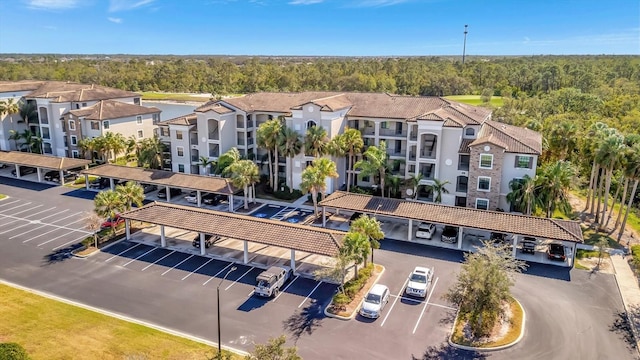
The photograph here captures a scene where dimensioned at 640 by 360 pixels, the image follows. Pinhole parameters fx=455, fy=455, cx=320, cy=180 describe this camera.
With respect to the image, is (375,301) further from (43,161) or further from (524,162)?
(43,161)

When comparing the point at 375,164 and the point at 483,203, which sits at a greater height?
the point at 375,164

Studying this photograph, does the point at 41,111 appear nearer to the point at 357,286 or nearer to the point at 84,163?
the point at 84,163

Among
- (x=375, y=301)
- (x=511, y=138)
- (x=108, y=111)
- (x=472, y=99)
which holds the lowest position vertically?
(x=375, y=301)

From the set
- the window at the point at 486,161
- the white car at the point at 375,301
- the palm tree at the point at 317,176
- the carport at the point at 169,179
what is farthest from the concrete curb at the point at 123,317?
the window at the point at 486,161

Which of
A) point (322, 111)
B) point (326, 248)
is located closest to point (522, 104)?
point (322, 111)

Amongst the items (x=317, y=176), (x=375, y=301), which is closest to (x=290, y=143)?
(x=317, y=176)

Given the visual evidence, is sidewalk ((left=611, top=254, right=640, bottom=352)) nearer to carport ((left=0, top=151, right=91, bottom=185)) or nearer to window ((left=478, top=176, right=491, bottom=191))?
window ((left=478, top=176, right=491, bottom=191))
